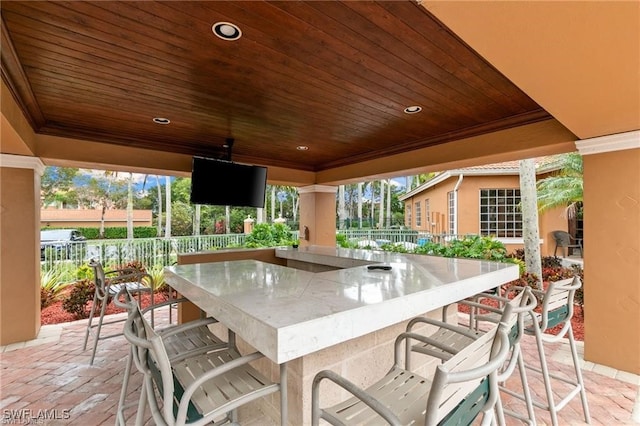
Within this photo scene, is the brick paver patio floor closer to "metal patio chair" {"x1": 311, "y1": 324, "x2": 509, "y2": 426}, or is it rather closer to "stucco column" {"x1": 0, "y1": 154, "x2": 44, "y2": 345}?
"stucco column" {"x1": 0, "y1": 154, "x2": 44, "y2": 345}

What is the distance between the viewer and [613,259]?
9.85 feet

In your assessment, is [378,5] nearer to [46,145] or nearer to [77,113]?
[77,113]

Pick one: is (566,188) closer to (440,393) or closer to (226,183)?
(226,183)

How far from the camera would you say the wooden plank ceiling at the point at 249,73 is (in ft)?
5.75

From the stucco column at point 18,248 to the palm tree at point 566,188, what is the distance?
893 centimetres

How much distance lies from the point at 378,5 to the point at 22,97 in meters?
3.19

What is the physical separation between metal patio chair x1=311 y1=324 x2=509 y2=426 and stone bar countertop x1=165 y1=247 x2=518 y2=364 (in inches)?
7.9

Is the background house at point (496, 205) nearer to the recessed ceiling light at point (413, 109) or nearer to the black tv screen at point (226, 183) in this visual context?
the recessed ceiling light at point (413, 109)

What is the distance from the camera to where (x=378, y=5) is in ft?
5.43

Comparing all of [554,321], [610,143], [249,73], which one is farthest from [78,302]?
[610,143]

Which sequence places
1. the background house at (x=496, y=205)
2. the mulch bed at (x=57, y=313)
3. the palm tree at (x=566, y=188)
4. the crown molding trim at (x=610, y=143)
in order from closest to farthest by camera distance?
the crown molding trim at (x=610, y=143)
the mulch bed at (x=57, y=313)
the palm tree at (x=566, y=188)
the background house at (x=496, y=205)

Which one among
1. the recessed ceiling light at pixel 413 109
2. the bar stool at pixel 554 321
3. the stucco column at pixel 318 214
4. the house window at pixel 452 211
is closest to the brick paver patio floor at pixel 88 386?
the bar stool at pixel 554 321

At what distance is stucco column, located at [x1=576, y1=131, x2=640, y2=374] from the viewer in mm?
2873

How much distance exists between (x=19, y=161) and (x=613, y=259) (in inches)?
258
